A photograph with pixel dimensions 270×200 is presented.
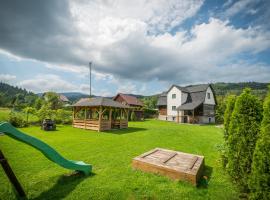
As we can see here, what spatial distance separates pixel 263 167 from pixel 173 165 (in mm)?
2523

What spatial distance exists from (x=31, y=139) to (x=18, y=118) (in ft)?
53.8

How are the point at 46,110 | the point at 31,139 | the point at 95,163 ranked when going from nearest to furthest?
the point at 31,139 < the point at 95,163 < the point at 46,110

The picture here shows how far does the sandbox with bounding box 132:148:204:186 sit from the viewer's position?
4.50m

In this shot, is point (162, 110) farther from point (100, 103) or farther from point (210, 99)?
point (100, 103)

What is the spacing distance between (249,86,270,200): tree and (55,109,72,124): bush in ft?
68.9

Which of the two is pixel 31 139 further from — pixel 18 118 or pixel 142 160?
pixel 18 118

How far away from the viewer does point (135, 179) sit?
15.5 ft

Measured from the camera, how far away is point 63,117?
2098 centimetres

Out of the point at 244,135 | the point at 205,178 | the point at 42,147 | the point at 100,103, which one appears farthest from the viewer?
the point at 100,103

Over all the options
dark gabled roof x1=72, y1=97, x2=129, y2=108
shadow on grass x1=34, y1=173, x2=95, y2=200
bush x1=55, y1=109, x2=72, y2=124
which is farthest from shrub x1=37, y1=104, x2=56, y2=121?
shadow on grass x1=34, y1=173, x2=95, y2=200

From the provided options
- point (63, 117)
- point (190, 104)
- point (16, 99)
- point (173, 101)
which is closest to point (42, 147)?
point (63, 117)

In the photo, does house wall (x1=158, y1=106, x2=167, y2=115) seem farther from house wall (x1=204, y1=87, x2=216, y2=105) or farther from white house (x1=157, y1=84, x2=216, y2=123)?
house wall (x1=204, y1=87, x2=216, y2=105)

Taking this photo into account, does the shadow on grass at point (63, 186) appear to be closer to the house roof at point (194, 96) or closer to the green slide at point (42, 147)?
the green slide at point (42, 147)

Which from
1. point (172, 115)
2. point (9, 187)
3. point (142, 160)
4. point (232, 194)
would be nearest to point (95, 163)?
point (142, 160)
